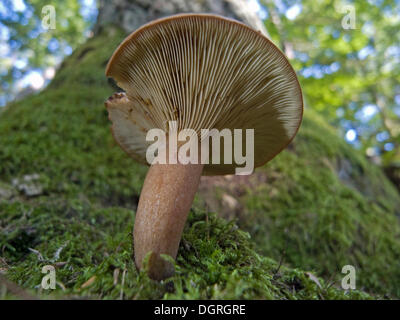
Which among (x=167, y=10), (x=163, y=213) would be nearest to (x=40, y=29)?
(x=167, y=10)

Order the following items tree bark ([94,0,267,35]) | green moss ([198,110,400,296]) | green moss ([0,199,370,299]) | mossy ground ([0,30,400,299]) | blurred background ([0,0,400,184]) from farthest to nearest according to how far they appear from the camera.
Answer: blurred background ([0,0,400,184])
tree bark ([94,0,267,35])
green moss ([198,110,400,296])
mossy ground ([0,30,400,299])
green moss ([0,199,370,299])

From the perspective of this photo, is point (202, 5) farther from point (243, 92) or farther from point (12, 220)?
point (12, 220)

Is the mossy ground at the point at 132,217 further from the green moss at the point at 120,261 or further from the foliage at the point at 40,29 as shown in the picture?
the foliage at the point at 40,29

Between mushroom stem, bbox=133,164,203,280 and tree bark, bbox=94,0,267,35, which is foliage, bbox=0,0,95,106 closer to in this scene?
tree bark, bbox=94,0,267,35

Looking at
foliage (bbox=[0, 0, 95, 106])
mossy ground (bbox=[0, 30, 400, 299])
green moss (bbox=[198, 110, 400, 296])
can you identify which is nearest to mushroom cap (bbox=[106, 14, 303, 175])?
mossy ground (bbox=[0, 30, 400, 299])

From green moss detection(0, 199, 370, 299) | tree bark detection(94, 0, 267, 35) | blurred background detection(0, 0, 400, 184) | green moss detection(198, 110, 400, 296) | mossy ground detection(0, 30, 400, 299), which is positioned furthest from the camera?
blurred background detection(0, 0, 400, 184)

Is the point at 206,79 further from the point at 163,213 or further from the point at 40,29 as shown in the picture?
the point at 40,29

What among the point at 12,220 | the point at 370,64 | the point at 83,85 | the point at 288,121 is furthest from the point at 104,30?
the point at 370,64

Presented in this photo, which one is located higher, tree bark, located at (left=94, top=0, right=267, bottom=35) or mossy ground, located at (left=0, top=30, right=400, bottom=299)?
tree bark, located at (left=94, top=0, right=267, bottom=35)
